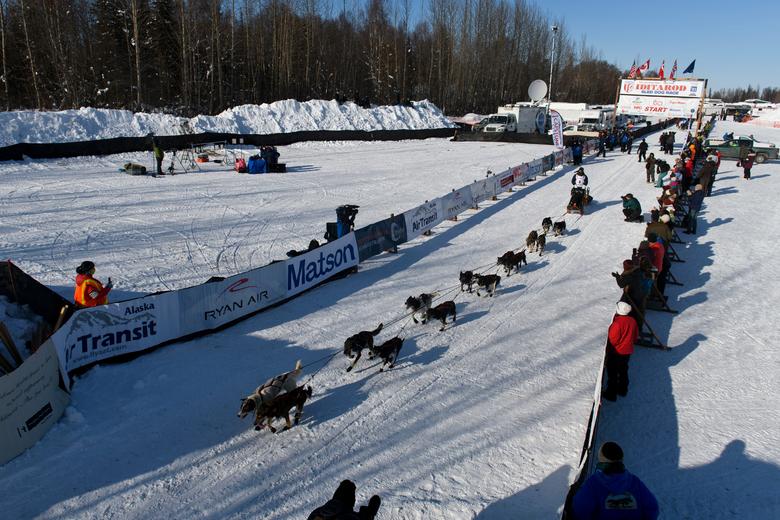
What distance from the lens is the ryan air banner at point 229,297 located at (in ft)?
26.4

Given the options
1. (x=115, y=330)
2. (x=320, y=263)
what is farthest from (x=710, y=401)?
(x=115, y=330)

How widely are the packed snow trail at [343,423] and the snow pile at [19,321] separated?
1.36 metres

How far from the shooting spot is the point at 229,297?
8.58 m

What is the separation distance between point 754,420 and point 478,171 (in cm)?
1994

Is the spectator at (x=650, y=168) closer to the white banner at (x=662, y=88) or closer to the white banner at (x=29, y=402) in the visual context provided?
the white banner at (x=662, y=88)

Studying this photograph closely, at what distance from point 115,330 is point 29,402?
1.74m

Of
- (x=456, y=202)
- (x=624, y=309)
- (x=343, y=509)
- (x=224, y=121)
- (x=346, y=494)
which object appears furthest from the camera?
(x=224, y=121)

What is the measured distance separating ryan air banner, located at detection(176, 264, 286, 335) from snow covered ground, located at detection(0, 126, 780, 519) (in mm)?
285

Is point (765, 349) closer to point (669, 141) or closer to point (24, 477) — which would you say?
point (24, 477)

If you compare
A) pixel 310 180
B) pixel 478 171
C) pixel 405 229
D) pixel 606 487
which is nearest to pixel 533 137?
pixel 478 171

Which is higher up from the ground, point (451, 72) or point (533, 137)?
point (451, 72)

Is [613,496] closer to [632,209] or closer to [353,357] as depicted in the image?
[353,357]

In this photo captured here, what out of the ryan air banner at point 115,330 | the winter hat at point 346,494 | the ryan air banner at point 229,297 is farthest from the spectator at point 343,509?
the ryan air banner at point 229,297

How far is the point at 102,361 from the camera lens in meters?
7.11
